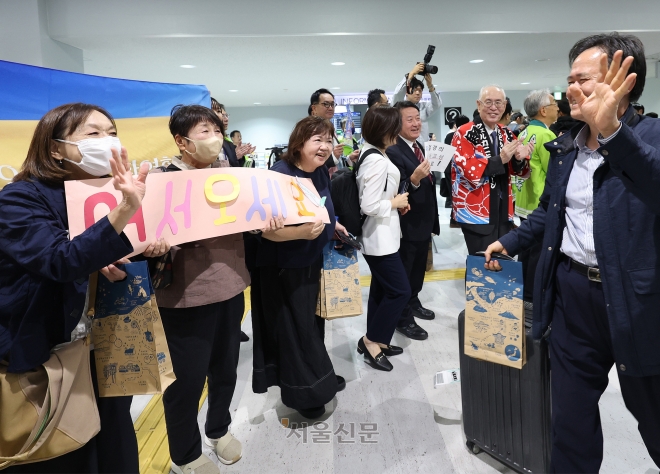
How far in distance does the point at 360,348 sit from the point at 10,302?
2263mm

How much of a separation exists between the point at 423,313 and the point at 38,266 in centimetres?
295

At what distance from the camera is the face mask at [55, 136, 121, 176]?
47.0 inches

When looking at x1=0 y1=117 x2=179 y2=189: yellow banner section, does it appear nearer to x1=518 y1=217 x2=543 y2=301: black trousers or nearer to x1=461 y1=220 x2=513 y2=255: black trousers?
x1=461 y1=220 x2=513 y2=255: black trousers

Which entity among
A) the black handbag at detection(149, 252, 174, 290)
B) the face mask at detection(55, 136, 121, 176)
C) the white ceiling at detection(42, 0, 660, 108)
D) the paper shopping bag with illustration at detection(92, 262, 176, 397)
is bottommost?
the paper shopping bag with illustration at detection(92, 262, 176, 397)

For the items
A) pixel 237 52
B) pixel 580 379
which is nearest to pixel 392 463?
pixel 580 379

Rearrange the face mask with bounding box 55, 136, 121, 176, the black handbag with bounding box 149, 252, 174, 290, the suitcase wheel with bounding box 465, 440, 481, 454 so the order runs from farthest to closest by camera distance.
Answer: the suitcase wheel with bounding box 465, 440, 481, 454 < the black handbag with bounding box 149, 252, 174, 290 < the face mask with bounding box 55, 136, 121, 176

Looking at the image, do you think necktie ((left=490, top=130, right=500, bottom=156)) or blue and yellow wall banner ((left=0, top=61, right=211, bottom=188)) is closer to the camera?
blue and yellow wall banner ((left=0, top=61, right=211, bottom=188))

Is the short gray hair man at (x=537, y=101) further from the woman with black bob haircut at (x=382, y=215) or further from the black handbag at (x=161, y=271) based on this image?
the black handbag at (x=161, y=271)

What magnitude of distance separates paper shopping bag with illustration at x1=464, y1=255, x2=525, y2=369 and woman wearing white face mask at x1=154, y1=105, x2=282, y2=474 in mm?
804

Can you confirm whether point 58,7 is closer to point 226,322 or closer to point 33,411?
point 226,322

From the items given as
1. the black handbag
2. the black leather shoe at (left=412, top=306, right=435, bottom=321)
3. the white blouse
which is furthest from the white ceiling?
the black handbag

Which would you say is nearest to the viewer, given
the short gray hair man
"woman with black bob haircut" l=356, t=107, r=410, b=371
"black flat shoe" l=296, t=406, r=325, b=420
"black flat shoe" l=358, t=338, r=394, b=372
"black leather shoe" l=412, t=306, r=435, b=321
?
"black flat shoe" l=296, t=406, r=325, b=420

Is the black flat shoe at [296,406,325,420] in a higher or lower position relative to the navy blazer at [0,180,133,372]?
lower

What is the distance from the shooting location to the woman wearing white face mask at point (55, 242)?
1044 mm
